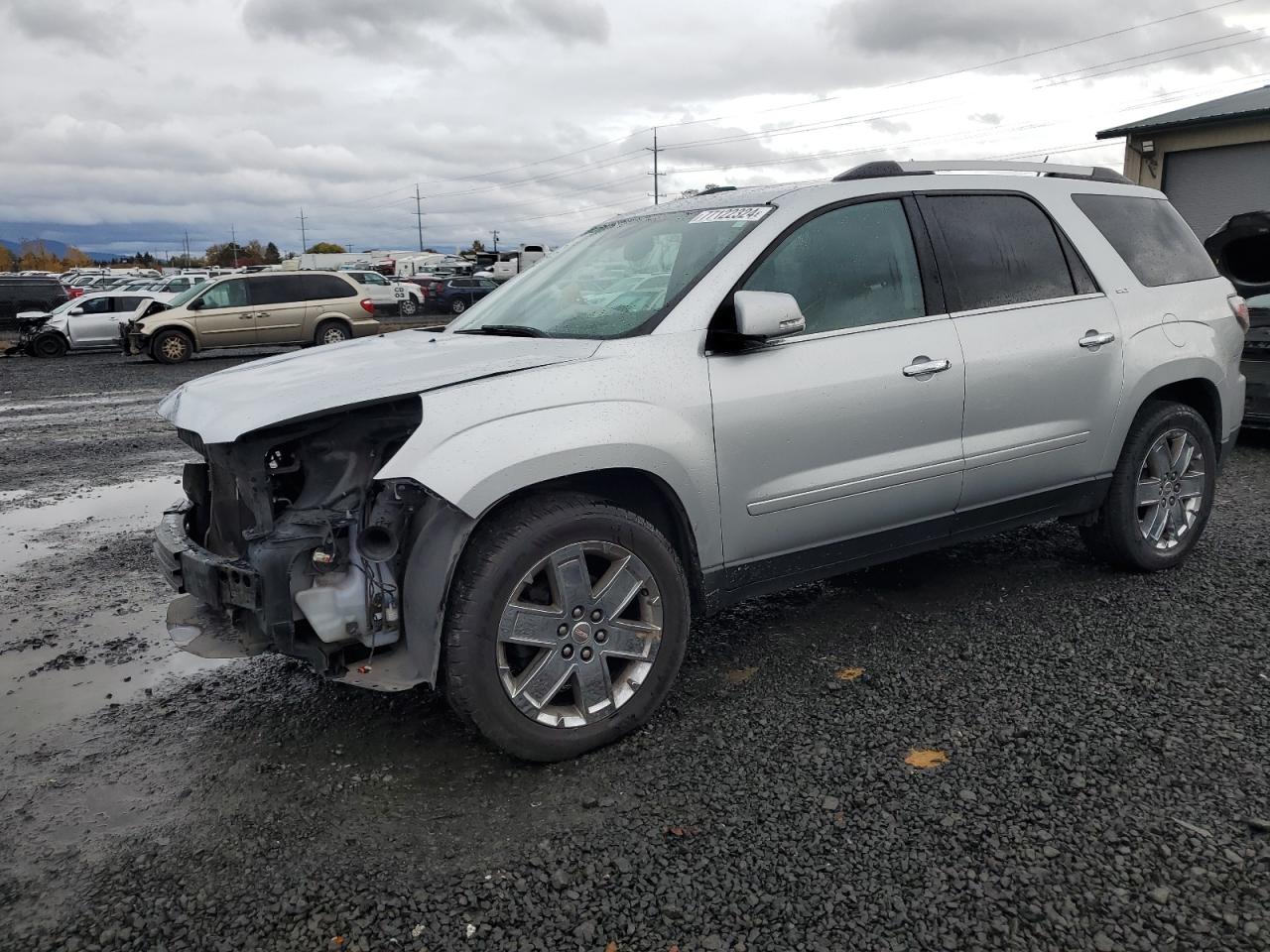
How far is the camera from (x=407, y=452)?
2791mm

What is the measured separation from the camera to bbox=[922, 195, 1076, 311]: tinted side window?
157 inches

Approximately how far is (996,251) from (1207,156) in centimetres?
1643

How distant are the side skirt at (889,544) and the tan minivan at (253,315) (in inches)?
688

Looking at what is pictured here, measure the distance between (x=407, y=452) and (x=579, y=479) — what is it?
0.60 meters

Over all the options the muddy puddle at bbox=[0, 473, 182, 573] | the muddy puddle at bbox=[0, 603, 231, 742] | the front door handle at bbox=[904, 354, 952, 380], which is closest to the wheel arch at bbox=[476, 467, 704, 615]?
the front door handle at bbox=[904, 354, 952, 380]

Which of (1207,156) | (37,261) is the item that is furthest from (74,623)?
(37,261)

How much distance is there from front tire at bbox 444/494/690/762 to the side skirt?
283 millimetres

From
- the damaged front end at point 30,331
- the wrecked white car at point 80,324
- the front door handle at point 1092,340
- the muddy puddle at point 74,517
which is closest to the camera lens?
the front door handle at point 1092,340

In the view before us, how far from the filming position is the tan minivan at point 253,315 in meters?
19.1

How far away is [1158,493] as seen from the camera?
4.66 meters

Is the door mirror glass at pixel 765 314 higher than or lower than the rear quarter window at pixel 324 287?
lower

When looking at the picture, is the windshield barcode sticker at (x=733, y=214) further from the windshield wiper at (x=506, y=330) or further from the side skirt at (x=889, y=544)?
the side skirt at (x=889, y=544)

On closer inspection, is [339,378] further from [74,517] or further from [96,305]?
[96,305]

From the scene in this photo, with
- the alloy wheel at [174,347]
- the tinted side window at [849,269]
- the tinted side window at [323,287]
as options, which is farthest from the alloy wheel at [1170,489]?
the alloy wheel at [174,347]
